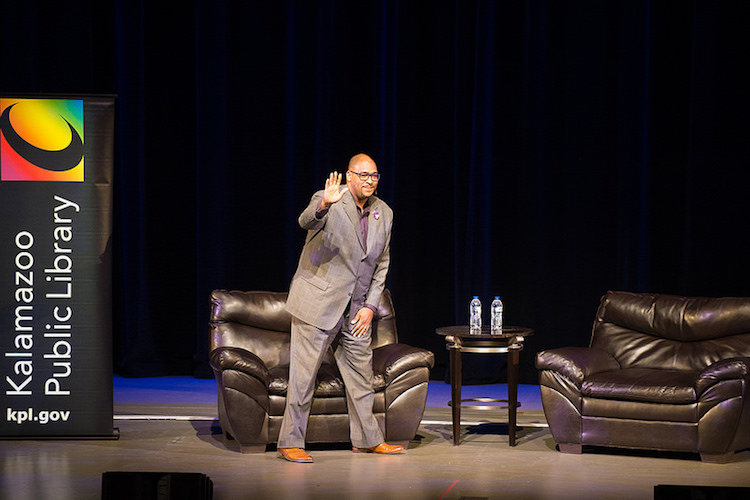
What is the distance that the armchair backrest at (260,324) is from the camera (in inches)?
226

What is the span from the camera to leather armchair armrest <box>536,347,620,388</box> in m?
5.32

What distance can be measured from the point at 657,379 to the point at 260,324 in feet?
7.59

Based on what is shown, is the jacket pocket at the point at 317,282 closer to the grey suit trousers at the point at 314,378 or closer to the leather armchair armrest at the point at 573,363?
the grey suit trousers at the point at 314,378

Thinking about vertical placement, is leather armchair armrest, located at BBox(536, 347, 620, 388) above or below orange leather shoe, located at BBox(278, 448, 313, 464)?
above

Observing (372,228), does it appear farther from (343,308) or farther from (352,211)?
(343,308)

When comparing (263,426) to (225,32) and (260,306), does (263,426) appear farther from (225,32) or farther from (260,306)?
(225,32)

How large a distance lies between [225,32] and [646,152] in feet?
11.7

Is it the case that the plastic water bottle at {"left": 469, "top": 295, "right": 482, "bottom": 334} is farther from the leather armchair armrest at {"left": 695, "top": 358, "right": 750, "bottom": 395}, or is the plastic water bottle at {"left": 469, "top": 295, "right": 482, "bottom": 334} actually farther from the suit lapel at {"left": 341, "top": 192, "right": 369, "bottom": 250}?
the leather armchair armrest at {"left": 695, "top": 358, "right": 750, "bottom": 395}

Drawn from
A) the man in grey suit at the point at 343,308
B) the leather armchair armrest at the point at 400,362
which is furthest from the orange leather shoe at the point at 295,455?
the leather armchair armrest at the point at 400,362

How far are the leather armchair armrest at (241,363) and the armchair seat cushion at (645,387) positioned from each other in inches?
68.7

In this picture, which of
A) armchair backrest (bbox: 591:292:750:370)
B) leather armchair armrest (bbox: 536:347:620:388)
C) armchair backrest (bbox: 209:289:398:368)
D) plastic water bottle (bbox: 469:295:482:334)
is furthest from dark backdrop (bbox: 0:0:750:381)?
leather armchair armrest (bbox: 536:347:620:388)

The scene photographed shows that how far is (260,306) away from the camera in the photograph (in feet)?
19.2

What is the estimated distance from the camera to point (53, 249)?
17.8 ft

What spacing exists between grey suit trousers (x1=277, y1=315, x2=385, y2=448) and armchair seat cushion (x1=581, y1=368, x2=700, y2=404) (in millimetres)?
1180
